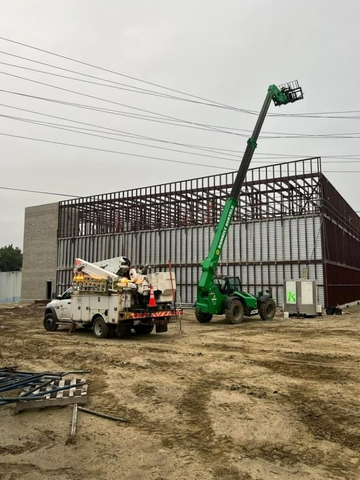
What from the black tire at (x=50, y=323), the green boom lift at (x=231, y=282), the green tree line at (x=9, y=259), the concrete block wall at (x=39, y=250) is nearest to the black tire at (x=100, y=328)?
the black tire at (x=50, y=323)

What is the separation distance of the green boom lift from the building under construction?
280 inches

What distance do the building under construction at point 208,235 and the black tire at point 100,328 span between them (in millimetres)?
15495

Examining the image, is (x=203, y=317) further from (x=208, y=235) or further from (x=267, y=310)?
(x=208, y=235)

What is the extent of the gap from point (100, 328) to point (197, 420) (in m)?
8.69

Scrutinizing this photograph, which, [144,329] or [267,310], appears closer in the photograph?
[144,329]

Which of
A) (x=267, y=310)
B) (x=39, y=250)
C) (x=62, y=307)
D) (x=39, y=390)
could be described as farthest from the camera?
(x=39, y=250)

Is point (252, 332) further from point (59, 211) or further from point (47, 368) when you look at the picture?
point (59, 211)

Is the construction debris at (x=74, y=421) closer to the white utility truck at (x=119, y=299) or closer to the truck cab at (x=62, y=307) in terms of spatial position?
the white utility truck at (x=119, y=299)

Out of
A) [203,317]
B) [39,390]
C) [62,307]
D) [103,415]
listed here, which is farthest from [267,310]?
[103,415]

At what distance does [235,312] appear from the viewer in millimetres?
18234

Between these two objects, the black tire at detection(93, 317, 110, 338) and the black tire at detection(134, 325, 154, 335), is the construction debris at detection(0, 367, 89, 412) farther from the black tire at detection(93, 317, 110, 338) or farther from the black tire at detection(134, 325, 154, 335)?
the black tire at detection(134, 325, 154, 335)

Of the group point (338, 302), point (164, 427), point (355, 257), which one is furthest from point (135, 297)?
point (355, 257)

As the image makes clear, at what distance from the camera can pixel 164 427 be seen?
206 inches

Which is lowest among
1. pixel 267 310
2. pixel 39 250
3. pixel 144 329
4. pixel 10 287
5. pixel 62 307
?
pixel 144 329
